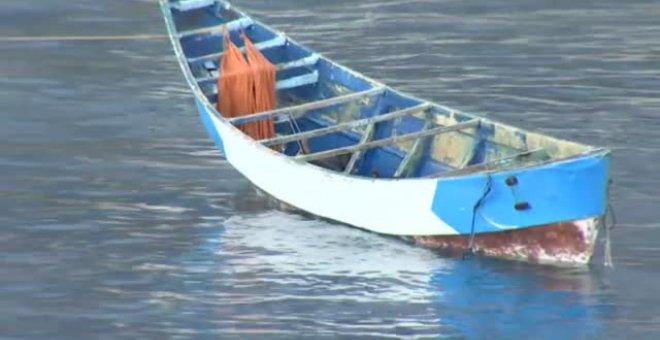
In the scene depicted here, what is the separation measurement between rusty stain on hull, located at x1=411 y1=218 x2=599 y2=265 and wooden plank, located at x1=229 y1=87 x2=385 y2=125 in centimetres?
236

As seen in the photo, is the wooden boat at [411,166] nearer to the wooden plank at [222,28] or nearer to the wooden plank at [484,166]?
the wooden plank at [484,166]

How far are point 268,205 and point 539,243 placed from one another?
11.5 ft

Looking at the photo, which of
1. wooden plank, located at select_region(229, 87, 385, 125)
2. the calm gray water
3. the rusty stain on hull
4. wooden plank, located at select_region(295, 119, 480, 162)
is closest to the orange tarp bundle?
wooden plank, located at select_region(229, 87, 385, 125)

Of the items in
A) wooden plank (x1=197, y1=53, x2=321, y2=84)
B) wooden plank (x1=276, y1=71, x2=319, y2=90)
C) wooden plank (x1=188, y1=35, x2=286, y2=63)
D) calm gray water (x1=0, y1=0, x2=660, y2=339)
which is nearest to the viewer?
calm gray water (x1=0, y1=0, x2=660, y2=339)

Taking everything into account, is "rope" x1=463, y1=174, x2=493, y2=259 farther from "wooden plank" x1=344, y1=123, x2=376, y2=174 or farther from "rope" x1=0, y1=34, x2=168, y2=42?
"rope" x1=0, y1=34, x2=168, y2=42

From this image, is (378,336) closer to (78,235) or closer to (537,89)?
(78,235)

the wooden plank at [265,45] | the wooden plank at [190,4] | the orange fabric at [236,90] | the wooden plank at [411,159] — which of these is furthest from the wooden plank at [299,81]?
the wooden plank at [190,4]

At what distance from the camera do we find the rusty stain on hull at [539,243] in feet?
49.3

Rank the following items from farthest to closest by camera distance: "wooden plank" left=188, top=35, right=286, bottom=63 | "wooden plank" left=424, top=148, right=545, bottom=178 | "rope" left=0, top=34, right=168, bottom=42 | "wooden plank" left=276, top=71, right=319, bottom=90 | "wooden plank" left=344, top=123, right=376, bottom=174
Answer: "rope" left=0, top=34, right=168, bottom=42, "wooden plank" left=188, top=35, right=286, bottom=63, "wooden plank" left=276, top=71, right=319, bottom=90, "wooden plank" left=344, top=123, right=376, bottom=174, "wooden plank" left=424, top=148, right=545, bottom=178

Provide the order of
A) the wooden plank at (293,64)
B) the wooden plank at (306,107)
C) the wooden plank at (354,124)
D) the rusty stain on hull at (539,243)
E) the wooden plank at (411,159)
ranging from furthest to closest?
the wooden plank at (293,64)
the wooden plank at (306,107)
the wooden plank at (354,124)
the wooden plank at (411,159)
the rusty stain on hull at (539,243)

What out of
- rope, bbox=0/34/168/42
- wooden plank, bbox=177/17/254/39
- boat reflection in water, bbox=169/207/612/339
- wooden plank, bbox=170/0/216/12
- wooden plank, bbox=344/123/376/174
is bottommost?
boat reflection in water, bbox=169/207/612/339

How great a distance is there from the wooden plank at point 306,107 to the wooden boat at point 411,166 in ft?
0.06

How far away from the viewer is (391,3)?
29.2 metres

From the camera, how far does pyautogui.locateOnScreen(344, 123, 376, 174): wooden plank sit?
1722cm
